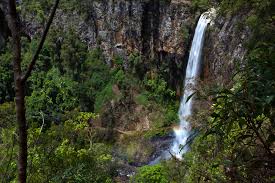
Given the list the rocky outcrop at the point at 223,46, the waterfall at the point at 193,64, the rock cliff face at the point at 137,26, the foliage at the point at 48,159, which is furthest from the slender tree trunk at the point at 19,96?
the rock cliff face at the point at 137,26

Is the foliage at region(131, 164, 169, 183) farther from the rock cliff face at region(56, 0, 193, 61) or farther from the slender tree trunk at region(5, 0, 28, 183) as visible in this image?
the slender tree trunk at region(5, 0, 28, 183)

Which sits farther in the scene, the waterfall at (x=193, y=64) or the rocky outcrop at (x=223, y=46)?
the waterfall at (x=193, y=64)

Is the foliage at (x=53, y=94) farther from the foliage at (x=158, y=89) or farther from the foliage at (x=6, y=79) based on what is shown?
the foliage at (x=158, y=89)

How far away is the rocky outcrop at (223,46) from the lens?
17672 mm

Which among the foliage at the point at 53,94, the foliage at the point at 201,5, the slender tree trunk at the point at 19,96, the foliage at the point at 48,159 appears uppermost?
the slender tree trunk at the point at 19,96

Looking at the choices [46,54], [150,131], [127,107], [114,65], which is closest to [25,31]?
[46,54]

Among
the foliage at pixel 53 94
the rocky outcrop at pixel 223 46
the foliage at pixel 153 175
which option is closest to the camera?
the foliage at pixel 153 175

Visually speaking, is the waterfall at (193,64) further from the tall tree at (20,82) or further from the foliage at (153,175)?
the tall tree at (20,82)

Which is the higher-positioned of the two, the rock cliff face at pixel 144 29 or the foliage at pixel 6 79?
the rock cliff face at pixel 144 29

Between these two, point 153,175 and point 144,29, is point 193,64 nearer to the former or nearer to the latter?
point 144,29

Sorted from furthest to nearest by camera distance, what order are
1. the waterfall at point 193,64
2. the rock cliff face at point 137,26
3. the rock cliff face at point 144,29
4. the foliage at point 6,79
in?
the foliage at point 6,79
the rock cliff face at point 137,26
the rock cliff face at point 144,29
the waterfall at point 193,64

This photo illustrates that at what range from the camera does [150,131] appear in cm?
2264

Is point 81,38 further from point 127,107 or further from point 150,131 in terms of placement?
point 150,131

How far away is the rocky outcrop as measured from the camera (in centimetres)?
1767
